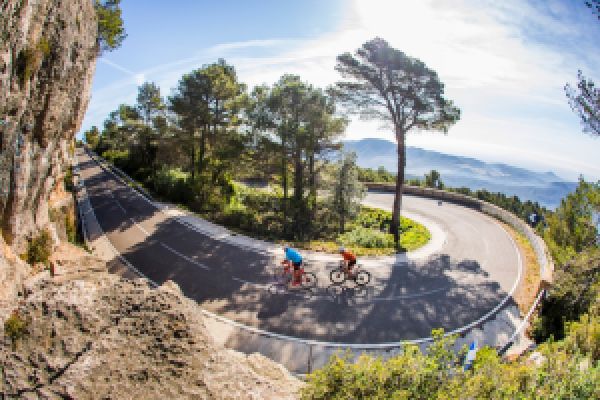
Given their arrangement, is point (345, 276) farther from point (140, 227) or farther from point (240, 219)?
point (140, 227)

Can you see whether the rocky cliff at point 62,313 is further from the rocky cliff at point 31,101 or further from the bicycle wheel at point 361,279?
the bicycle wheel at point 361,279

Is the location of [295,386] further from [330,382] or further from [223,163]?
[223,163]

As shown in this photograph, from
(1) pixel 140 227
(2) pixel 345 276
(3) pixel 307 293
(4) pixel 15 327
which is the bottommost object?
(3) pixel 307 293

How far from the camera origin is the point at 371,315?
13.2 m

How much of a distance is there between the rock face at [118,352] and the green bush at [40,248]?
3874 millimetres

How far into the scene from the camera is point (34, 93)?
340 inches

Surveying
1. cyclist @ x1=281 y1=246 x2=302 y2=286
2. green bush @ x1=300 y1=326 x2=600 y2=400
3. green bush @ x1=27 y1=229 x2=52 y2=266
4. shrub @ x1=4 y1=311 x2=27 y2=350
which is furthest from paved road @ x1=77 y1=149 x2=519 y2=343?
shrub @ x1=4 y1=311 x2=27 y2=350

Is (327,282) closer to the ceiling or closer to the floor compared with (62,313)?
closer to the floor

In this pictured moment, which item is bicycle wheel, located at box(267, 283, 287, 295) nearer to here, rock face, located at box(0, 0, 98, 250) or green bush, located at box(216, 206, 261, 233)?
green bush, located at box(216, 206, 261, 233)

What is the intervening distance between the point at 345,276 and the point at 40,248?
12.0 metres

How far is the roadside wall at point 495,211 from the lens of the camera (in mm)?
17438

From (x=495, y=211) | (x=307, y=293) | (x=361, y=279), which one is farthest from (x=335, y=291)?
(x=495, y=211)

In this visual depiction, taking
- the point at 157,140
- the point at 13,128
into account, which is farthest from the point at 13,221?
the point at 157,140

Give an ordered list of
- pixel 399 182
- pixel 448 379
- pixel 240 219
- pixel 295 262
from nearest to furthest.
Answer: pixel 448 379, pixel 295 262, pixel 399 182, pixel 240 219
